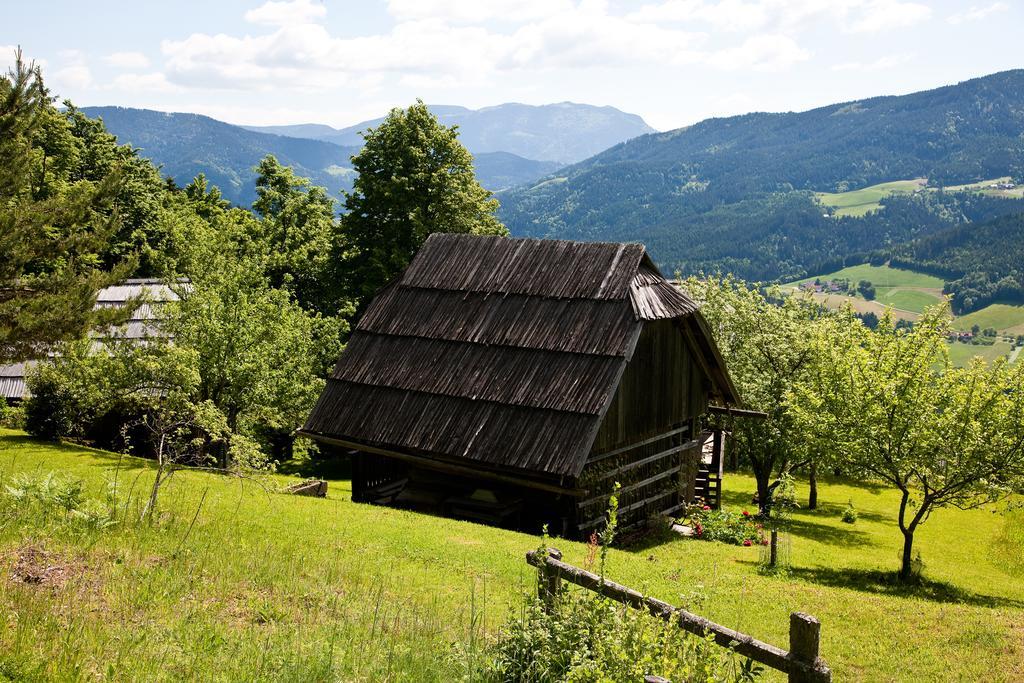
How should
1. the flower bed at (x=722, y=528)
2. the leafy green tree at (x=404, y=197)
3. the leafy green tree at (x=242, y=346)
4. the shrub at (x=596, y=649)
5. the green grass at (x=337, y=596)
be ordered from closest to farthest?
the shrub at (x=596, y=649) → the green grass at (x=337, y=596) → the flower bed at (x=722, y=528) → the leafy green tree at (x=242, y=346) → the leafy green tree at (x=404, y=197)

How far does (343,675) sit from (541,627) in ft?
6.14

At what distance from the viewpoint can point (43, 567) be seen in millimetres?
8367

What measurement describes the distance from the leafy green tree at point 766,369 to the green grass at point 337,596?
8525 mm

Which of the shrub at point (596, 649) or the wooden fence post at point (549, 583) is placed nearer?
the shrub at point (596, 649)

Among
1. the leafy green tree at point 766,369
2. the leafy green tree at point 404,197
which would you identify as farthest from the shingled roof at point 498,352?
the leafy green tree at point 404,197

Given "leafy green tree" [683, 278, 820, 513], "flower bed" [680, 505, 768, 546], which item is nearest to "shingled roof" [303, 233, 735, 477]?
"flower bed" [680, 505, 768, 546]

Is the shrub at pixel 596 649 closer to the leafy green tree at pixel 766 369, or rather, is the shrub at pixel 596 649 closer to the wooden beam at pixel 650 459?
the wooden beam at pixel 650 459

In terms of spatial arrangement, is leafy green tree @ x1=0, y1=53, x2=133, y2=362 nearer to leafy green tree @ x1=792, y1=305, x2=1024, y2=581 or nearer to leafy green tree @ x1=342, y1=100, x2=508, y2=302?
leafy green tree @ x1=792, y1=305, x2=1024, y2=581

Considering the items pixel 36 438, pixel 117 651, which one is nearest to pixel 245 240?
pixel 36 438

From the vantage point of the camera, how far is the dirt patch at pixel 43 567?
8031 mm

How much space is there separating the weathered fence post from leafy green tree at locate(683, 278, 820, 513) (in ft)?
74.3

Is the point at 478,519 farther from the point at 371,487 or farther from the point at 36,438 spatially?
the point at 36,438

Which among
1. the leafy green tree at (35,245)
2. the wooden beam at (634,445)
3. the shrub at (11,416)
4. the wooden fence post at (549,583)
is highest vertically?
the leafy green tree at (35,245)

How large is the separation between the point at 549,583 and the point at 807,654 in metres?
2.53
